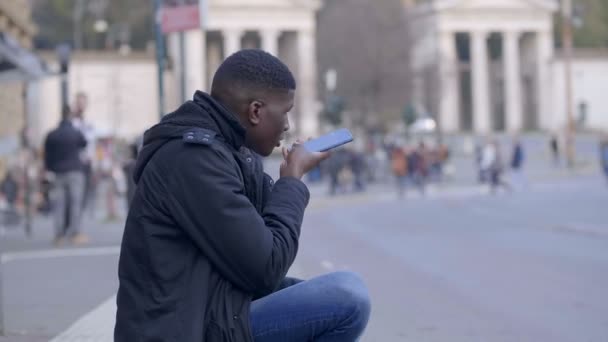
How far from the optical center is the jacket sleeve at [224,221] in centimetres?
374

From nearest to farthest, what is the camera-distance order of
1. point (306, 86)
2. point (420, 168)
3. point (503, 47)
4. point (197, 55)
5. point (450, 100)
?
point (420, 168) → point (306, 86) → point (197, 55) → point (450, 100) → point (503, 47)

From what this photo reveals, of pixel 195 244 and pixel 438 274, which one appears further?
pixel 438 274

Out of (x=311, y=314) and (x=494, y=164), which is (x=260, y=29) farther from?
(x=311, y=314)

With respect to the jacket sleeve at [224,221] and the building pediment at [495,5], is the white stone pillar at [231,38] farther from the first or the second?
the jacket sleeve at [224,221]

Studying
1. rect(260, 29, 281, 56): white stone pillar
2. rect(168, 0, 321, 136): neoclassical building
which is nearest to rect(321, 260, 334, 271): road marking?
rect(168, 0, 321, 136): neoclassical building

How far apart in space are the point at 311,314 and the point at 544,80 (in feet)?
309

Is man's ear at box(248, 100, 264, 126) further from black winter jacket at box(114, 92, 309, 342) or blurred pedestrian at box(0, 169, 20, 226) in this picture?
blurred pedestrian at box(0, 169, 20, 226)

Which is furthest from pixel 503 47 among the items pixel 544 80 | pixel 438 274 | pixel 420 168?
pixel 438 274

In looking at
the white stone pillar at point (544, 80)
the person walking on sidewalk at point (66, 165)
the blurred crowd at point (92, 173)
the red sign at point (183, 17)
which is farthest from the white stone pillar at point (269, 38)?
the red sign at point (183, 17)

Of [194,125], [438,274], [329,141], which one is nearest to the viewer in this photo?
[194,125]

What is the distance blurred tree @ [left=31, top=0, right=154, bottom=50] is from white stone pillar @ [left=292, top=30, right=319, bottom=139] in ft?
47.3

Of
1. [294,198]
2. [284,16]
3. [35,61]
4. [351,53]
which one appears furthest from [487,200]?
[284,16]

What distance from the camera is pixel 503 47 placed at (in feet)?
327

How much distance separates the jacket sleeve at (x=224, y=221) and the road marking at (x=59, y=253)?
36.1 feet
